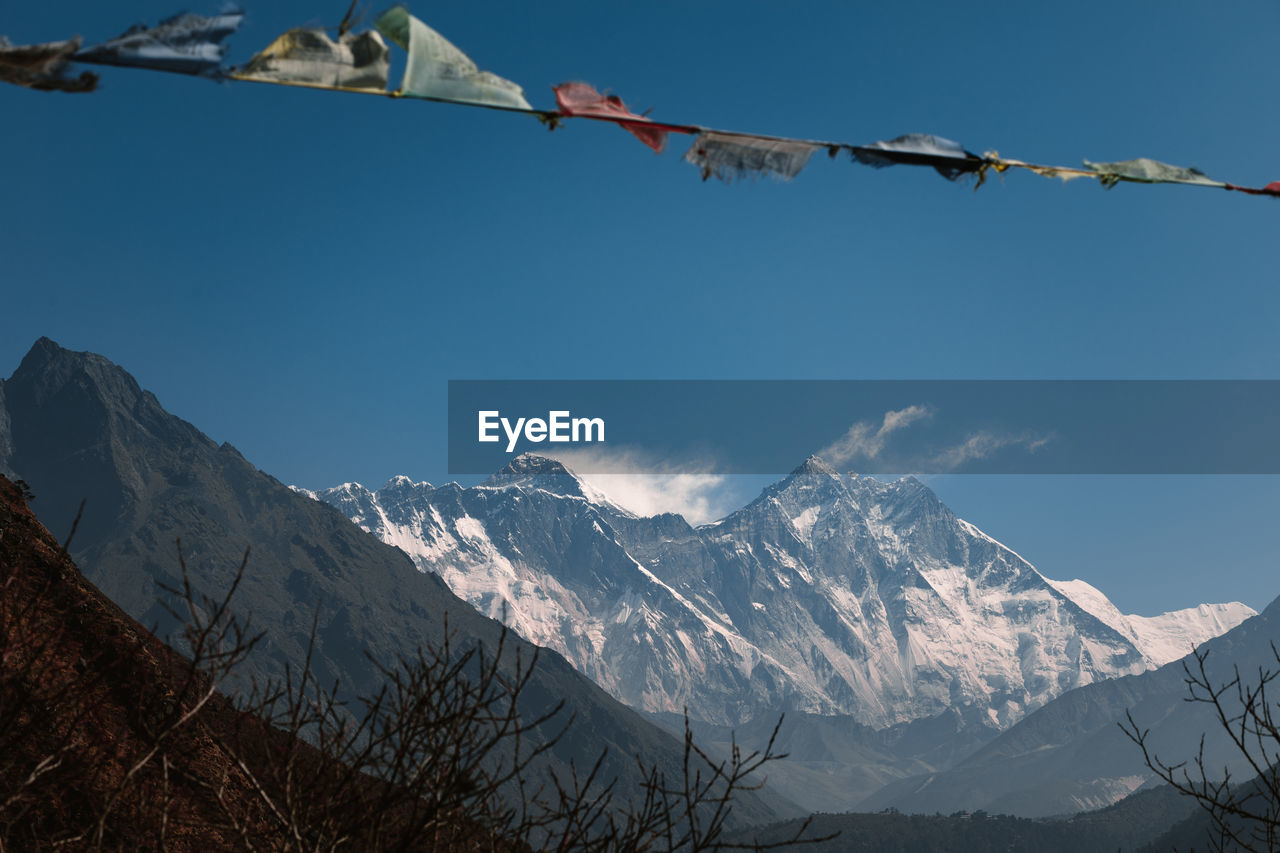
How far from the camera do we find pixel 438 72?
4895 mm

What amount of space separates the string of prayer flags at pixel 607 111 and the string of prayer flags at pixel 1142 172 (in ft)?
9.10

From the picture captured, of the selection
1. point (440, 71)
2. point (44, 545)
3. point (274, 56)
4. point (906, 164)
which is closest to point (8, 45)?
point (274, 56)

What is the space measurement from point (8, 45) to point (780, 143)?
3.81 metres

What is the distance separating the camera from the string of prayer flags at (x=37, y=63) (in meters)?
Result: 4.41

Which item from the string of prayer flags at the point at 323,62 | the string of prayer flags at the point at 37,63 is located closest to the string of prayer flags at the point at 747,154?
the string of prayer flags at the point at 323,62

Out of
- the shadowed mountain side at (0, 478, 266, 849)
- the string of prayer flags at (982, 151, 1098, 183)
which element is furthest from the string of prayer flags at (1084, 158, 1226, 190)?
the shadowed mountain side at (0, 478, 266, 849)

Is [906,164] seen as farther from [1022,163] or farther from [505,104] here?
[505,104]

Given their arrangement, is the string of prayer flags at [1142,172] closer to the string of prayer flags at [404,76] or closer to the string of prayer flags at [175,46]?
the string of prayer flags at [404,76]

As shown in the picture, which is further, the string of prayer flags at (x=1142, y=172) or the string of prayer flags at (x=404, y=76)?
the string of prayer flags at (x=1142, y=172)

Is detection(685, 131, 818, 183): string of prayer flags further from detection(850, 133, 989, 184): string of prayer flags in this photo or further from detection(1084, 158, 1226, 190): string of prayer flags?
detection(1084, 158, 1226, 190): string of prayer flags

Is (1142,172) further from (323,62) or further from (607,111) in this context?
(323,62)

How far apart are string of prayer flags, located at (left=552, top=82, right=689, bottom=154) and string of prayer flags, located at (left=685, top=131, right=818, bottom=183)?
17 centimetres

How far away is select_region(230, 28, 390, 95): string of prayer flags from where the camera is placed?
15.3ft

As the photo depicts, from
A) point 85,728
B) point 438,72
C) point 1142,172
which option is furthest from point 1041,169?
point 85,728
